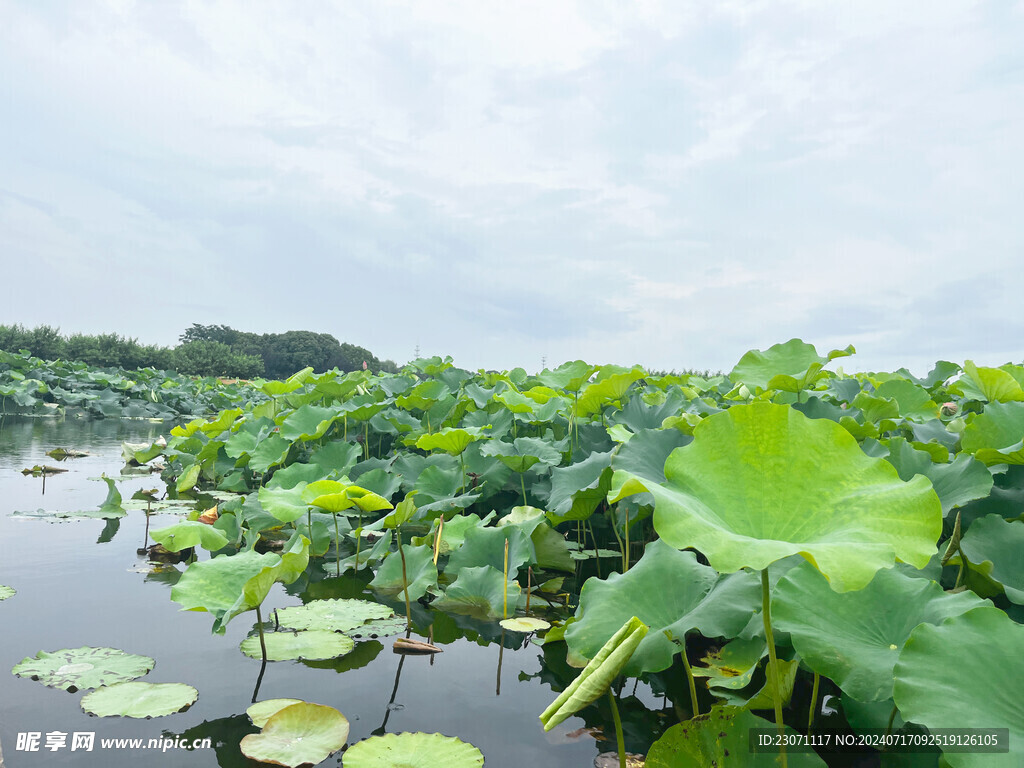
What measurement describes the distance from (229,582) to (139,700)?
288mm

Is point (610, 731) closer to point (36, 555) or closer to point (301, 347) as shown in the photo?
point (36, 555)

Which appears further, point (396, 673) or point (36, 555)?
point (36, 555)

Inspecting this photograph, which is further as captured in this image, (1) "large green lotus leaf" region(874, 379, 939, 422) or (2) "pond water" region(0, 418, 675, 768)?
(1) "large green lotus leaf" region(874, 379, 939, 422)

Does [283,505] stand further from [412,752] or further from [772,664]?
[772,664]

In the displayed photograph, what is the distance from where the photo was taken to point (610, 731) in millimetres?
1194

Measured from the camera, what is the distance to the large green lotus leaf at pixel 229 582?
51.8 inches

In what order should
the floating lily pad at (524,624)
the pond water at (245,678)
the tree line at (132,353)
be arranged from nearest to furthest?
the pond water at (245,678), the floating lily pad at (524,624), the tree line at (132,353)

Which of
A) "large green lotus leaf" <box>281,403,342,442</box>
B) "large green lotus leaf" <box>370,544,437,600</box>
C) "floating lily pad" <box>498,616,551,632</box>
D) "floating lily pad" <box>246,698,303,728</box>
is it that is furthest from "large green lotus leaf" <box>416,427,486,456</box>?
"floating lily pad" <box>246,698,303,728</box>

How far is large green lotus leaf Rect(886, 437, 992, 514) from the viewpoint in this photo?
1147 millimetres

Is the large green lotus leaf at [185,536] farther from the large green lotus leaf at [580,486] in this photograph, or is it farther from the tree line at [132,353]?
the tree line at [132,353]

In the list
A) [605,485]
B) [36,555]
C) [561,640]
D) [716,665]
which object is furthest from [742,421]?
[36,555]

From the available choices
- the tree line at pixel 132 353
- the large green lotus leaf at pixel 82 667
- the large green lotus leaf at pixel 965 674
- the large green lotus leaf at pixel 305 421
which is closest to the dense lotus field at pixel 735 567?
the large green lotus leaf at pixel 965 674

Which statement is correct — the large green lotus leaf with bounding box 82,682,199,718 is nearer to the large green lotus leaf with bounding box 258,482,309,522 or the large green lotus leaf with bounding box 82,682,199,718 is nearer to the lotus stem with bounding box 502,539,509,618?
the large green lotus leaf with bounding box 258,482,309,522

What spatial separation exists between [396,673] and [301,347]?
117 ft
